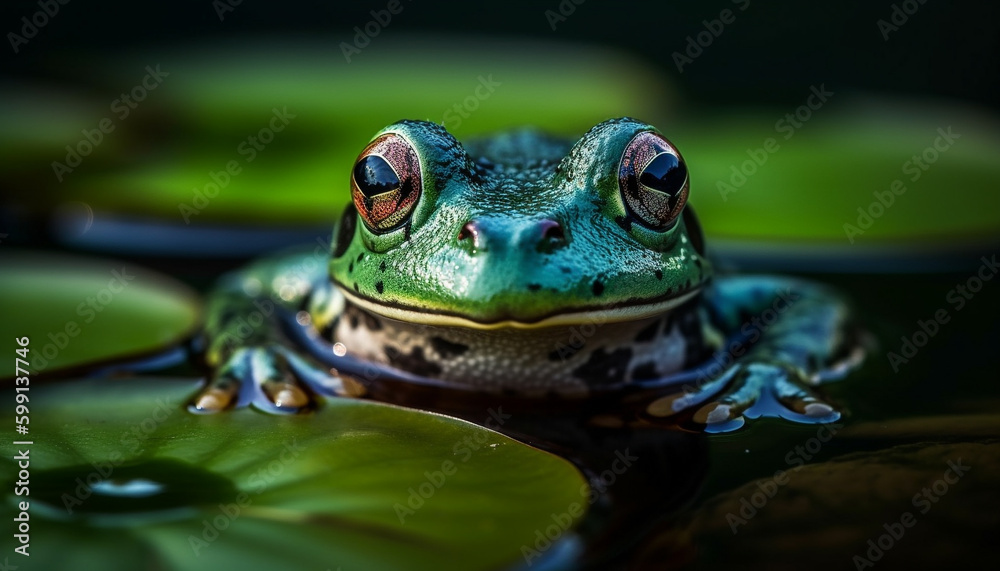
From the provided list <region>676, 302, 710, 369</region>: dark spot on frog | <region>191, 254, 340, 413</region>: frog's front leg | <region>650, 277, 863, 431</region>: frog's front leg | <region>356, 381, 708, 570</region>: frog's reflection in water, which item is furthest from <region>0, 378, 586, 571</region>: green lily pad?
<region>676, 302, 710, 369</region>: dark spot on frog

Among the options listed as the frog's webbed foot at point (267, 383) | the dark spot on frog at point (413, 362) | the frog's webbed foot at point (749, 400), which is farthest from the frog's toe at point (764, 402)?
the frog's webbed foot at point (267, 383)

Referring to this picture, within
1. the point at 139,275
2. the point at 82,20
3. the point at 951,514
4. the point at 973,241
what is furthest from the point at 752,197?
the point at 82,20

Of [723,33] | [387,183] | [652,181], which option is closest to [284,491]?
[387,183]

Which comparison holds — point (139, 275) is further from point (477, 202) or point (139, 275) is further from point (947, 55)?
point (947, 55)

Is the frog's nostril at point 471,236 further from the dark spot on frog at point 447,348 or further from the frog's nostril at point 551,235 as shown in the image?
the dark spot on frog at point 447,348

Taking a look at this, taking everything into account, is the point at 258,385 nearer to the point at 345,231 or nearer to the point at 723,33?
the point at 345,231

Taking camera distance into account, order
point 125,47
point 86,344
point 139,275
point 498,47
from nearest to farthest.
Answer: point 86,344, point 139,275, point 498,47, point 125,47
